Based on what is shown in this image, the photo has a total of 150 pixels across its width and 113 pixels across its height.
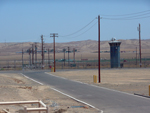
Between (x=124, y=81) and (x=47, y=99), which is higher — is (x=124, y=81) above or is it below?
below

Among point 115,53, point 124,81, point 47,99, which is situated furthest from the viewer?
point 115,53

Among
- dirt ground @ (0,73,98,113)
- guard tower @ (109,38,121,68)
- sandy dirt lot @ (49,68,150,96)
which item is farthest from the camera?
guard tower @ (109,38,121,68)

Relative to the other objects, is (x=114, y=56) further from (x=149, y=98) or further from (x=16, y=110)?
(x=16, y=110)

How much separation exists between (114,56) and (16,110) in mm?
59861

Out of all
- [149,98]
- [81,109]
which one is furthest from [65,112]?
[149,98]

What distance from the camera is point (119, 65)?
2817 inches

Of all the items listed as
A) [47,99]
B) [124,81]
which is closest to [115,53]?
[124,81]

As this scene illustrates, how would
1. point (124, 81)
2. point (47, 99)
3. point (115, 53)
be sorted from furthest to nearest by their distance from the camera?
1. point (115, 53)
2. point (124, 81)
3. point (47, 99)

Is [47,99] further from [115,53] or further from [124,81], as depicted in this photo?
[115,53]

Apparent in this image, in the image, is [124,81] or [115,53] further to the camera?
[115,53]

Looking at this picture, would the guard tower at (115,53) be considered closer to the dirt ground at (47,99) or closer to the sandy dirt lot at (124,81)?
the sandy dirt lot at (124,81)

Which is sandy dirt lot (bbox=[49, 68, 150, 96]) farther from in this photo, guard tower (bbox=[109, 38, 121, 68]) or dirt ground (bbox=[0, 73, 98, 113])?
guard tower (bbox=[109, 38, 121, 68])

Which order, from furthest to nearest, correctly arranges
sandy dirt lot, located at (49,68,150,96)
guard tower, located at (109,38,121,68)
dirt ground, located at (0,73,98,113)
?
guard tower, located at (109,38,121,68)
sandy dirt lot, located at (49,68,150,96)
dirt ground, located at (0,73,98,113)

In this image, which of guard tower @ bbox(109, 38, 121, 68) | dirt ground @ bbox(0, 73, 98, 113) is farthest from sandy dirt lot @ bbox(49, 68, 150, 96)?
guard tower @ bbox(109, 38, 121, 68)
